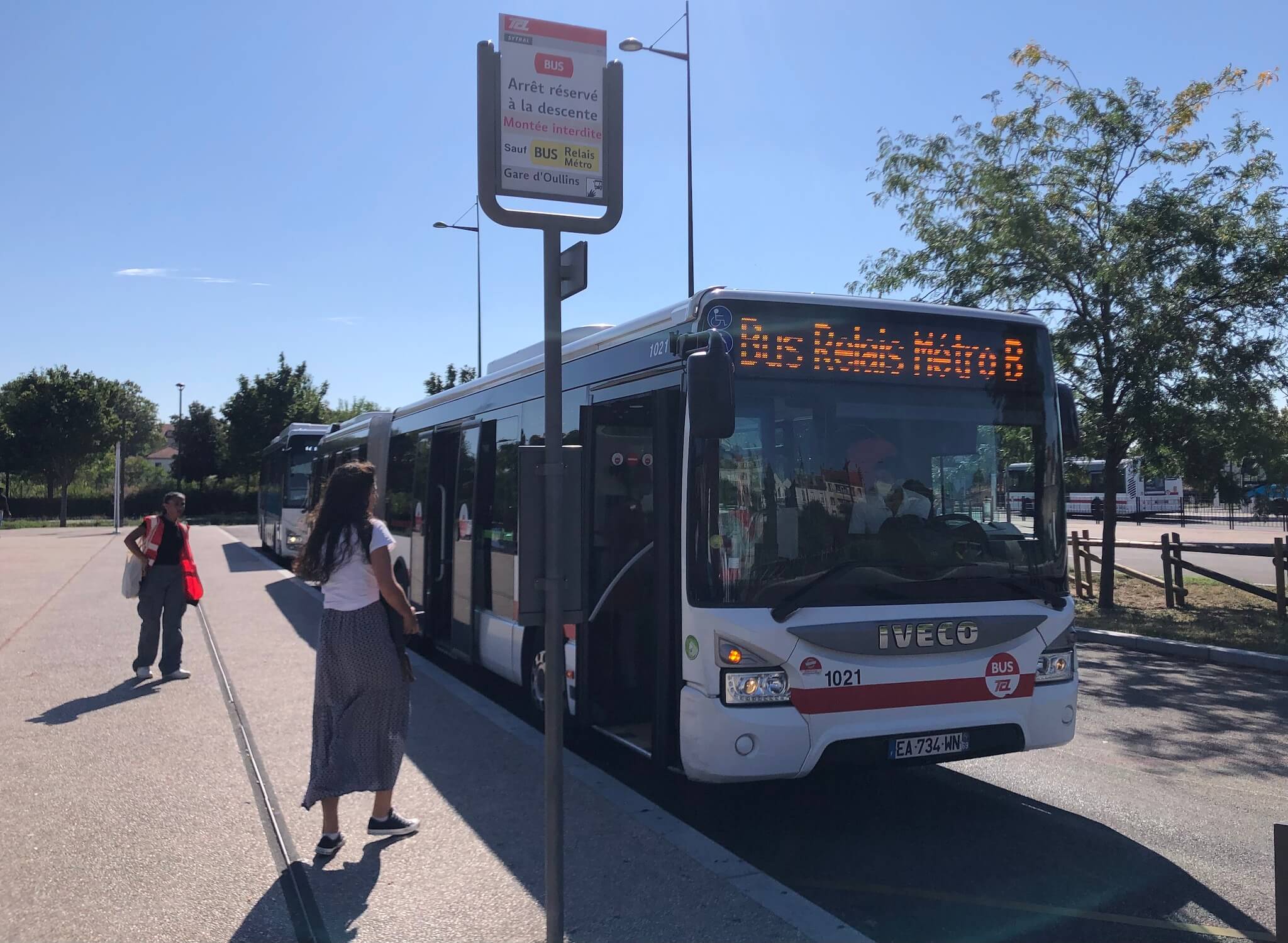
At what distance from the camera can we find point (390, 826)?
5.19m

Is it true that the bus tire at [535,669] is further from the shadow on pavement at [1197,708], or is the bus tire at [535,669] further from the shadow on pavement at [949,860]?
the shadow on pavement at [1197,708]

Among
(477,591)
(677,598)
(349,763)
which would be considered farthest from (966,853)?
(477,591)

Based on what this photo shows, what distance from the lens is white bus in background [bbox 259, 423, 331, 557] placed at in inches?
957

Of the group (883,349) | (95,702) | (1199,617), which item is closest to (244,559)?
(95,702)

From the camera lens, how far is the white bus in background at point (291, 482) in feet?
79.8

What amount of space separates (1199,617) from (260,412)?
168 ft

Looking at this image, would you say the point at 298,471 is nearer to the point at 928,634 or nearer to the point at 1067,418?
the point at 1067,418

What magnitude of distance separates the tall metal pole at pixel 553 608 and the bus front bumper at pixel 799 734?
5.22ft

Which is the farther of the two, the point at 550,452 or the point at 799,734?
the point at 799,734

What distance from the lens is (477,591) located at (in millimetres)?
9078

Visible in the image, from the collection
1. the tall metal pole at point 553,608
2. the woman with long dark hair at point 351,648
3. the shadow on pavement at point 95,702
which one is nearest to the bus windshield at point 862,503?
the woman with long dark hair at point 351,648

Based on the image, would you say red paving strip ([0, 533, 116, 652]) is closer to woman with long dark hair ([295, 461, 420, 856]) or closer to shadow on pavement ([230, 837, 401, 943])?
woman with long dark hair ([295, 461, 420, 856])

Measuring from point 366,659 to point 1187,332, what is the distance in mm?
12114

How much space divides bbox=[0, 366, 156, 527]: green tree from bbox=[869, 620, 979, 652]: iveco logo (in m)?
52.7
